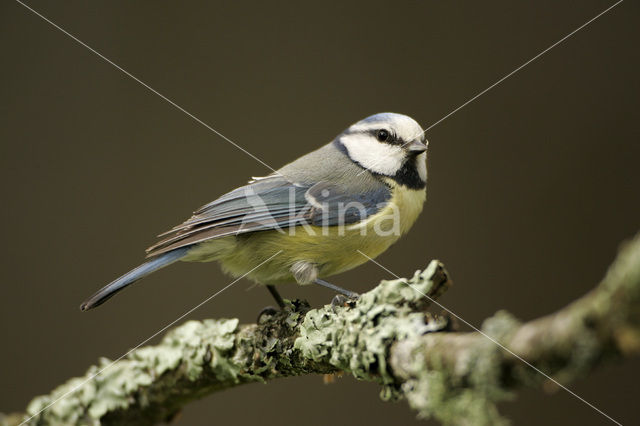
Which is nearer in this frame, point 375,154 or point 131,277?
point 131,277

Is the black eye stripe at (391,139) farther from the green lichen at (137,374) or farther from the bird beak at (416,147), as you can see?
the green lichen at (137,374)

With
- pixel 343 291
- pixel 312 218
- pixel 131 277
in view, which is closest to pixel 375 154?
pixel 312 218

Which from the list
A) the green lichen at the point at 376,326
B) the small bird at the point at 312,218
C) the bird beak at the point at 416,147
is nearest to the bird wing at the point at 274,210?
the small bird at the point at 312,218

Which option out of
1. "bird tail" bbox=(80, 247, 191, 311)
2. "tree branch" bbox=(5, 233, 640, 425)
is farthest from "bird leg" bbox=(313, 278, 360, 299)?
"bird tail" bbox=(80, 247, 191, 311)

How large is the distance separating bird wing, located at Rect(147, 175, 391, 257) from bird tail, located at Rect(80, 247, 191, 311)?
2 cm

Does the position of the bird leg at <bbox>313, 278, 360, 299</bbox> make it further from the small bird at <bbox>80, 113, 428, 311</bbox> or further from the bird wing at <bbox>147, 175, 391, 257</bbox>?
the bird wing at <bbox>147, 175, 391, 257</bbox>

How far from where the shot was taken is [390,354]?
31.7 inches

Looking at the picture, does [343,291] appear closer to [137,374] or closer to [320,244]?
[320,244]

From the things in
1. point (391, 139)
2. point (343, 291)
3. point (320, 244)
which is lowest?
point (343, 291)

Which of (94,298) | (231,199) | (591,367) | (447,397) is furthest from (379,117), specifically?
(591,367)

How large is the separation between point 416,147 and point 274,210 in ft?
1.39

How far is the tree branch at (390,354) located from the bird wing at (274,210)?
22 centimetres

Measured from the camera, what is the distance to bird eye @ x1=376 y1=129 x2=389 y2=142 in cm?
157

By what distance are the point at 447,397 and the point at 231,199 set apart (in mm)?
953
